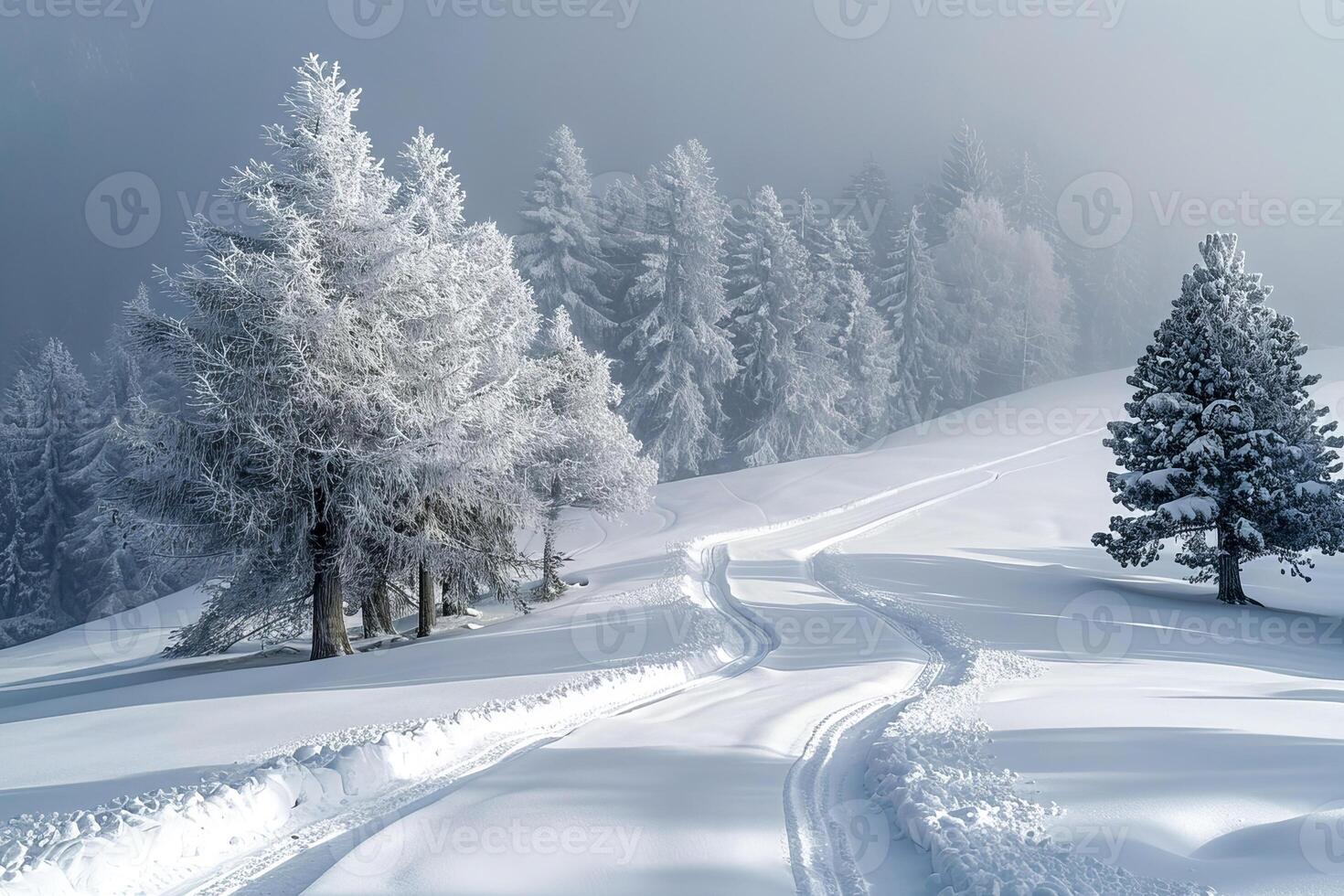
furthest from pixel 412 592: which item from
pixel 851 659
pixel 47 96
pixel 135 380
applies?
pixel 47 96

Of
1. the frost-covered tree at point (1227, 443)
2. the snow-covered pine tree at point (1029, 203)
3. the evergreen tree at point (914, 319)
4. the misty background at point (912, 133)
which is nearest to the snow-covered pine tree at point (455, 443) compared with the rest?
the frost-covered tree at point (1227, 443)

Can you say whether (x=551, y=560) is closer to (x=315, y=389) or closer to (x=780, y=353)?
(x=315, y=389)

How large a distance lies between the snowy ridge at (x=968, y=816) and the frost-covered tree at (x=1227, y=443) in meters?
12.8

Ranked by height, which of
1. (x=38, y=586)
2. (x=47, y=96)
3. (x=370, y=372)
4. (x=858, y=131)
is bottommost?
(x=38, y=586)

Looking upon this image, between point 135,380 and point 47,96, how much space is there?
188m

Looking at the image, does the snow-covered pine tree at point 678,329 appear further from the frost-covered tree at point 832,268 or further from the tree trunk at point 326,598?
the tree trunk at point 326,598

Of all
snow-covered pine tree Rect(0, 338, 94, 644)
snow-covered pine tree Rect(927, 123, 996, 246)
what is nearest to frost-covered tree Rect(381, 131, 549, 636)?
snow-covered pine tree Rect(0, 338, 94, 644)

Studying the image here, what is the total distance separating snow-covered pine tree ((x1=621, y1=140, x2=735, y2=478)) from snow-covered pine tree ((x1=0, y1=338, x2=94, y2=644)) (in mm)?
30044

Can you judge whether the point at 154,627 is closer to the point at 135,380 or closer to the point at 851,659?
the point at 851,659

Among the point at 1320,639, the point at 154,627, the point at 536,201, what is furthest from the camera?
the point at 536,201

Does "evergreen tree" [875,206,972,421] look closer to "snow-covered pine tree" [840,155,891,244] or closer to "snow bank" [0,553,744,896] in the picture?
"snow-covered pine tree" [840,155,891,244]

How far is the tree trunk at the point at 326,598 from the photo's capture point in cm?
1489

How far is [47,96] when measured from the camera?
181875 mm

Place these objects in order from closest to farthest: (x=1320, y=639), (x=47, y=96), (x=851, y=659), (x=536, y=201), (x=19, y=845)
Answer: (x=19, y=845) → (x=851, y=659) → (x=1320, y=639) → (x=536, y=201) → (x=47, y=96)
